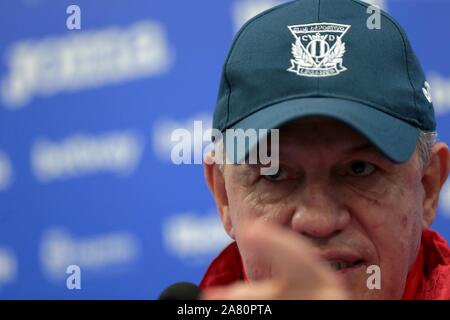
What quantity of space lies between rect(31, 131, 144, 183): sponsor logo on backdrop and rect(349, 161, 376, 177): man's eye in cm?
84

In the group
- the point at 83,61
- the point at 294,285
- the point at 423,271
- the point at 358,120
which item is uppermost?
the point at 83,61

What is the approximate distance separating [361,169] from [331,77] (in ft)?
0.40

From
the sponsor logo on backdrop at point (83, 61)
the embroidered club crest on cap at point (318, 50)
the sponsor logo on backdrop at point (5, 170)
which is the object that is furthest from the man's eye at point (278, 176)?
the sponsor logo on backdrop at point (5, 170)

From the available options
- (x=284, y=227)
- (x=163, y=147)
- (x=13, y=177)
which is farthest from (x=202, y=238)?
(x=284, y=227)

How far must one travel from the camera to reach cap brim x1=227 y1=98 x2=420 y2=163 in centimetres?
86

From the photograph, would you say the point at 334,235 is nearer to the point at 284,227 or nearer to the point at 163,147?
the point at 284,227

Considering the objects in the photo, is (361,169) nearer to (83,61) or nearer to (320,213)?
(320,213)

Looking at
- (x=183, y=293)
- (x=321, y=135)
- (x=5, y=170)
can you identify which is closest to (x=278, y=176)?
(x=321, y=135)

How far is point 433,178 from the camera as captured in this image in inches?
39.2

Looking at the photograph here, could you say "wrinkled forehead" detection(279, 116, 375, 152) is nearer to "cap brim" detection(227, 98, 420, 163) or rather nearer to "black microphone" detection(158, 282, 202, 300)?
"cap brim" detection(227, 98, 420, 163)

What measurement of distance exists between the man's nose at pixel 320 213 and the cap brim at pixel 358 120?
0.08 meters

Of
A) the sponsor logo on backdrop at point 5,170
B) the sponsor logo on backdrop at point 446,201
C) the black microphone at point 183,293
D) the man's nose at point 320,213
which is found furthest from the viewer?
the sponsor logo on backdrop at point 5,170

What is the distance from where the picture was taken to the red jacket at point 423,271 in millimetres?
963

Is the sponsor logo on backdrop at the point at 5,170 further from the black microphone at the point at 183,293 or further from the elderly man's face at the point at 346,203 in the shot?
the black microphone at the point at 183,293
